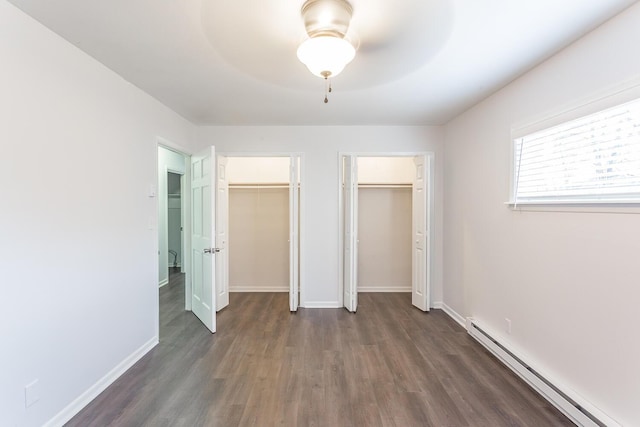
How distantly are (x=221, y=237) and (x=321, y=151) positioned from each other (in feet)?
5.97

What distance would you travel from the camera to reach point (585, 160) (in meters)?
1.93

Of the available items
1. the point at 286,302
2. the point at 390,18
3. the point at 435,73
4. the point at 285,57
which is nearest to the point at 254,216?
the point at 286,302

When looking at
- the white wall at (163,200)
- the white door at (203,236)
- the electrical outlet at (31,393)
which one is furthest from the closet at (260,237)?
the electrical outlet at (31,393)

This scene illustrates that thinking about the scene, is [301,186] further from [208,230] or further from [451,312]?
[451,312]

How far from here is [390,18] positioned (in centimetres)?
171

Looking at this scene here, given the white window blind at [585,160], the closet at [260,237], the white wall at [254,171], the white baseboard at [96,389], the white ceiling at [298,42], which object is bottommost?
the white baseboard at [96,389]

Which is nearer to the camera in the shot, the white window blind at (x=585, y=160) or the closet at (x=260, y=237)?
the white window blind at (x=585, y=160)

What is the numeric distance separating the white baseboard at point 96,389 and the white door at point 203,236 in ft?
2.36

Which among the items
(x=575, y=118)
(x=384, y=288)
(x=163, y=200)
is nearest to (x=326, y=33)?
(x=575, y=118)

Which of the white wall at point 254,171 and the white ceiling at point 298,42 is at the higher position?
the white ceiling at point 298,42

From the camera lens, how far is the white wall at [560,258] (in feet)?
5.49

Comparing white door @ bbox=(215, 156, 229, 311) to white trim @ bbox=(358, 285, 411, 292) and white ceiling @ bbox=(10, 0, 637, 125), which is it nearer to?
white ceiling @ bbox=(10, 0, 637, 125)

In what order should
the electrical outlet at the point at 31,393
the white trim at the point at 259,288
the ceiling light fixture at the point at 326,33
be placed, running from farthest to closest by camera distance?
the white trim at the point at 259,288
the electrical outlet at the point at 31,393
the ceiling light fixture at the point at 326,33

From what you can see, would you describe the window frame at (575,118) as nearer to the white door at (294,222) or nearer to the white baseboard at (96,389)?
the white door at (294,222)
